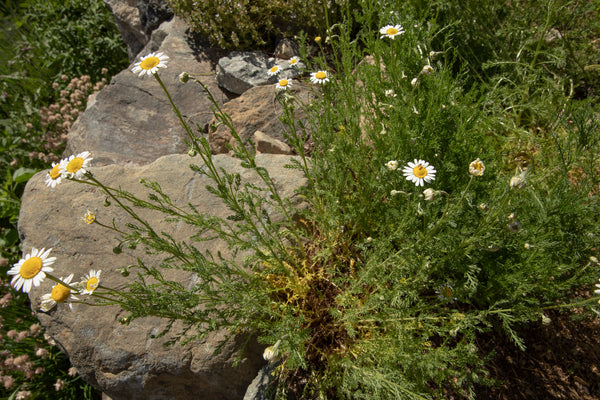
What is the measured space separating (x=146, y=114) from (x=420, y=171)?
147 inches

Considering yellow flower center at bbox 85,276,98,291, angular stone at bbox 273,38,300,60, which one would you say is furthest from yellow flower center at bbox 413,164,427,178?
angular stone at bbox 273,38,300,60

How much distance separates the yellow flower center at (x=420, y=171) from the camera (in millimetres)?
1911

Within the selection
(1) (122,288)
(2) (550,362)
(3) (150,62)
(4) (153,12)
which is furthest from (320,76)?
(4) (153,12)

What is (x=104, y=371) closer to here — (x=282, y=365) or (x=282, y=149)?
(x=282, y=365)

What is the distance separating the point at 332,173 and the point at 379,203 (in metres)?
0.39

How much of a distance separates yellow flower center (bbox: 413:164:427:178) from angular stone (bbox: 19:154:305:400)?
1121 millimetres

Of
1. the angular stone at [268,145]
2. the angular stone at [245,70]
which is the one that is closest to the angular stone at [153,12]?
the angular stone at [245,70]

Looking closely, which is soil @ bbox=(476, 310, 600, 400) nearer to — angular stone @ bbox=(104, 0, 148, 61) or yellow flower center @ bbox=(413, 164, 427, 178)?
yellow flower center @ bbox=(413, 164, 427, 178)

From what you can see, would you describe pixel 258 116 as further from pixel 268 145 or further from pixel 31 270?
pixel 31 270

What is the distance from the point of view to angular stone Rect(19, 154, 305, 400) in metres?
2.35

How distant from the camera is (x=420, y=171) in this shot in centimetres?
192

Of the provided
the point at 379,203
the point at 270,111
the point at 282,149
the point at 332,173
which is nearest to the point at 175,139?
the point at 270,111

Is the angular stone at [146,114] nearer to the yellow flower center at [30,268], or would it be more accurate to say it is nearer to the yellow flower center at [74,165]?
the yellow flower center at [74,165]

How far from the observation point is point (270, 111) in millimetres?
3854
